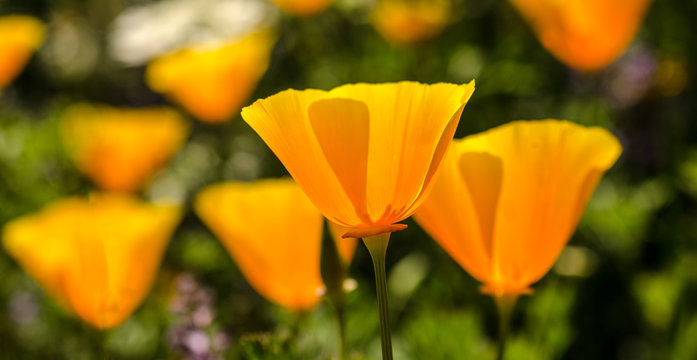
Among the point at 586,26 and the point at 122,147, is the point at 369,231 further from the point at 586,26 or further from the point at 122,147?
the point at 122,147

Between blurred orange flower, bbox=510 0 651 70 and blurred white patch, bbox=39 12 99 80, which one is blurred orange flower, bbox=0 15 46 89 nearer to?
blurred orange flower, bbox=510 0 651 70

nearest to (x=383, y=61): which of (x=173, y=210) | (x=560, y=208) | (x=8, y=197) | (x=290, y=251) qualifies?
(x=8, y=197)

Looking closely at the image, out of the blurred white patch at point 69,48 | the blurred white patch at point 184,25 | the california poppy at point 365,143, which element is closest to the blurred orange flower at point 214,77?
the blurred white patch at point 184,25

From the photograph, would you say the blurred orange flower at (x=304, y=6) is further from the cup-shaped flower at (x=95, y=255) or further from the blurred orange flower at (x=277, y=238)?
the blurred orange flower at (x=277, y=238)

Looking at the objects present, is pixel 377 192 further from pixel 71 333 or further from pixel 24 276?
pixel 24 276

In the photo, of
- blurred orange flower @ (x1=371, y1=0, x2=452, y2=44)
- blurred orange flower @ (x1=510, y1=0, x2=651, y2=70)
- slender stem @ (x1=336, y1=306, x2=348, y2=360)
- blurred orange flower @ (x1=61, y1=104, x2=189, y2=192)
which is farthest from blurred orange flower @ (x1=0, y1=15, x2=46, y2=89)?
slender stem @ (x1=336, y1=306, x2=348, y2=360)

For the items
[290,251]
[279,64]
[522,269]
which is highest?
[522,269]
